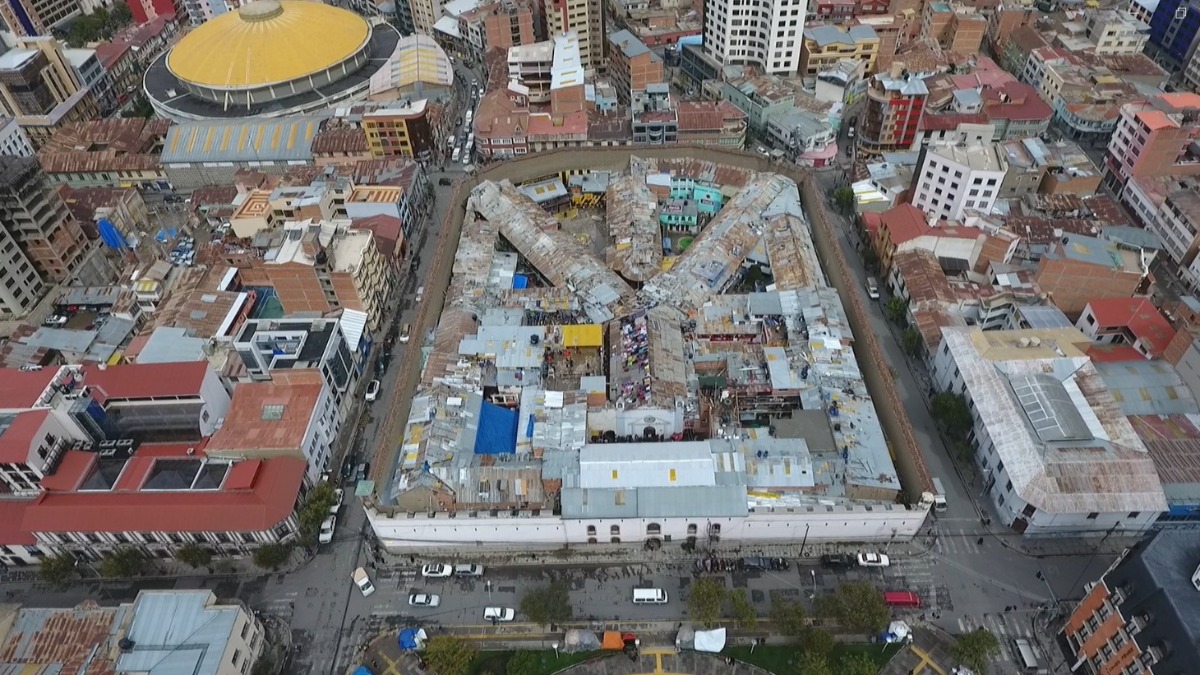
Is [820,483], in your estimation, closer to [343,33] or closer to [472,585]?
[472,585]

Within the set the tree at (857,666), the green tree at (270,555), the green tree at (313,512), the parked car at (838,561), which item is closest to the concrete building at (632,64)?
the green tree at (313,512)

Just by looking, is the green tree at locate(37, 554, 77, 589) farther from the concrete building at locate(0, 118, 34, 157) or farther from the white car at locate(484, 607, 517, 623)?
the concrete building at locate(0, 118, 34, 157)

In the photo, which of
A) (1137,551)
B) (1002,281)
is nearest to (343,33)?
(1002,281)

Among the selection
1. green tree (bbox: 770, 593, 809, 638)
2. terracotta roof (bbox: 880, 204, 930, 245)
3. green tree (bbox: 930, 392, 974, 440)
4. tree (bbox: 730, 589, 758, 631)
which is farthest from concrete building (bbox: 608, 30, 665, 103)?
green tree (bbox: 770, 593, 809, 638)

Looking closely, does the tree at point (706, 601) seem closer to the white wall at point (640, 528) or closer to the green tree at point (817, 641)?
the white wall at point (640, 528)

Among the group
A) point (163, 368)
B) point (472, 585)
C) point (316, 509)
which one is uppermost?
point (163, 368)

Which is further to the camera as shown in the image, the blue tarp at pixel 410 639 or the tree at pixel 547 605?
the blue tarp at pixel 410 639
